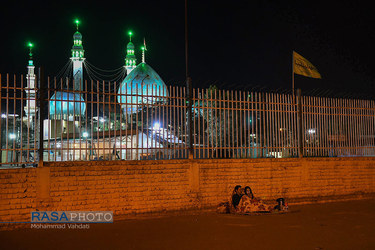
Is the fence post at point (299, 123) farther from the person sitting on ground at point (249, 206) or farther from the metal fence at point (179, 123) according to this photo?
the person sitting on ground at point (249, 206)

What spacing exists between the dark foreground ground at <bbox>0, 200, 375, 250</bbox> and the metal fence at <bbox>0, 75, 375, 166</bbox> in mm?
1602

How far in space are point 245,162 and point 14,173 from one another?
222 inches

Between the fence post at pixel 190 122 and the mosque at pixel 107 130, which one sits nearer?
the mosque at pixel 107 130

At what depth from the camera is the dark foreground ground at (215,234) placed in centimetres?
602

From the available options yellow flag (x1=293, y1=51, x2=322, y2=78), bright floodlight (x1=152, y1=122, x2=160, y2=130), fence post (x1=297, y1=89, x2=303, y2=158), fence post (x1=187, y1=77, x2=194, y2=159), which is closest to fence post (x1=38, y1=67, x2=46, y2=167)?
bright floodlight (x1=152, y1=122, x2=160, y2=130)

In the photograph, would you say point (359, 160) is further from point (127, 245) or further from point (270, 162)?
point (127, 245)

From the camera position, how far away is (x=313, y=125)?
11.8m

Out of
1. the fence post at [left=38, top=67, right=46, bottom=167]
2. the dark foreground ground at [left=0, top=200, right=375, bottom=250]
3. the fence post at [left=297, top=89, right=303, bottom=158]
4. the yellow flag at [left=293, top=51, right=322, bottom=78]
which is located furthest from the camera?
the yellow flag at [left=293, top=51, right=322, bottom=78]

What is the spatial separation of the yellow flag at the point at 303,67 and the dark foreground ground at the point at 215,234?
538cm

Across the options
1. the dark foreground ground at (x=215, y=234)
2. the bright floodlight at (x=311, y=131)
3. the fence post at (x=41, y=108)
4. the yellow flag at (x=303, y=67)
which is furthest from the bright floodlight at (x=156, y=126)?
the yellow flag at (x=303, y=67)

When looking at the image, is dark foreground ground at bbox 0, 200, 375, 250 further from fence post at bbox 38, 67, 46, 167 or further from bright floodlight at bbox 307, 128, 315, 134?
bright floodlight at bbox 307, 128, 315, 134

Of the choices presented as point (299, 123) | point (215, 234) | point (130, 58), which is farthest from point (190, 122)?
point (130, 58)

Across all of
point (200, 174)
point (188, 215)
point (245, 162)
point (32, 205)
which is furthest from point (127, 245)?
point (245, 162)

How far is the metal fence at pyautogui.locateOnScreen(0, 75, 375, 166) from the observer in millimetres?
7930
